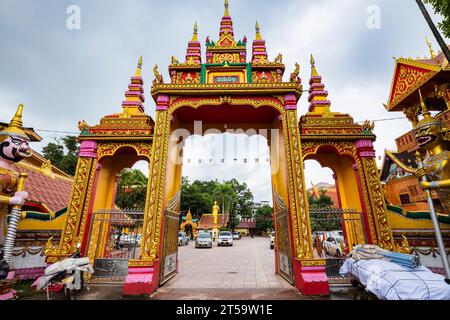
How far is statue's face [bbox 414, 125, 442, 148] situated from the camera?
477 centimetres

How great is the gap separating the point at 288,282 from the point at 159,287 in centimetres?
413

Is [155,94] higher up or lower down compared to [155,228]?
higher up

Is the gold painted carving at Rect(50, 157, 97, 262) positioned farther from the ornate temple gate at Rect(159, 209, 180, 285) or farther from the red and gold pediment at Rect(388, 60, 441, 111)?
the red and gold pediment at Rect(388, 60, 441, 111)

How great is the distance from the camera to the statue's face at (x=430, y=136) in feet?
15.7

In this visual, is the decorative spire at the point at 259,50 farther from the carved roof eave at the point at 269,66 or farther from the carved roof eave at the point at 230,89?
the carved roof eave at the point at 230,89

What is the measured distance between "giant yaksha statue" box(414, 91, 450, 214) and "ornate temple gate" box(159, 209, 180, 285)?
22.7 feet

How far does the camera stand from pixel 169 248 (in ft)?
24.3

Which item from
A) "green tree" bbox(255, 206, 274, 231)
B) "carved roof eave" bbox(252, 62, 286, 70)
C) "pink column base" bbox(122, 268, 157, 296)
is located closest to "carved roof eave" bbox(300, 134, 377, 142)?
"carved roof eave" bbox(252, 62, 286, 70)

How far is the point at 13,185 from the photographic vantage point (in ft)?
16.2

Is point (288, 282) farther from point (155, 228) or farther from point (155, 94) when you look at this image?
point (155, 94)

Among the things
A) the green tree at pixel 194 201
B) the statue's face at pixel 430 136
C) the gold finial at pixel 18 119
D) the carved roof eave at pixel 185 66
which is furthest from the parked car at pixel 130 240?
the green tree at pixel 194 201

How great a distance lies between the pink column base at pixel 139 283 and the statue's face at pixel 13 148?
4043 mm
